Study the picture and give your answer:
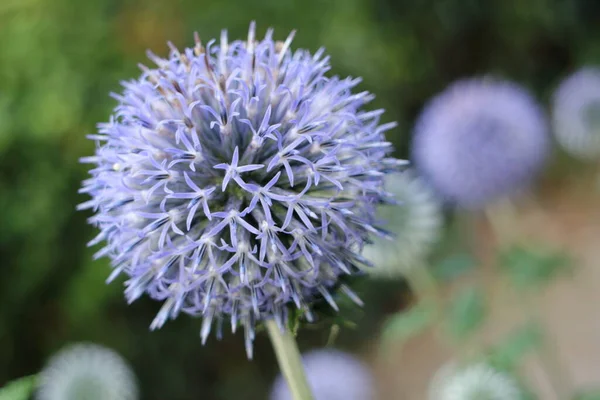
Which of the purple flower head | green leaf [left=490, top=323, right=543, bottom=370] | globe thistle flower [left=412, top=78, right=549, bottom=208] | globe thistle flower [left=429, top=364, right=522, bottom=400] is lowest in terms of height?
globe thistle flower [left=429, top=364, right=522, bottom=400]

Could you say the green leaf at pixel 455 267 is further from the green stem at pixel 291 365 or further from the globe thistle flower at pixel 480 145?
the green stem at pixel 291 365

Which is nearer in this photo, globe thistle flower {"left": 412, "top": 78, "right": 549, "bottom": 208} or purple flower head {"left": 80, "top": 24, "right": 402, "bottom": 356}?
purple flower head {"left": 80, "top": 24, "right": 402, "bottom": 356}

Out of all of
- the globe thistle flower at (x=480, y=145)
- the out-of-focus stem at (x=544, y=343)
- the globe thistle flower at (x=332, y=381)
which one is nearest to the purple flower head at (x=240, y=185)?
the out-of-focus stem at (x=544, y=343)

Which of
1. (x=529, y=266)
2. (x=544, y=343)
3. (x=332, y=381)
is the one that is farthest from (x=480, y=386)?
(x=332, y=381)

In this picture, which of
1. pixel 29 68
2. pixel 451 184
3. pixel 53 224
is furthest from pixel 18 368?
pixel 451 184

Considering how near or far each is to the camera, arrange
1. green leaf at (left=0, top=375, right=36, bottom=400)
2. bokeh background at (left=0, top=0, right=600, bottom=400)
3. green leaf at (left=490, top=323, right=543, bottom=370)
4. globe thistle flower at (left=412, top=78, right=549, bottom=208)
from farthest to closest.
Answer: bokeh background at (left=0, top=0, right=600, bottom=400), globe thistle flower at (left=412, top=78, right=549, bottom=208), green leaf at (left=490, top=323, right=543, bottom=370), green leaf at (left=0, top=375, right=36, bottom=400)

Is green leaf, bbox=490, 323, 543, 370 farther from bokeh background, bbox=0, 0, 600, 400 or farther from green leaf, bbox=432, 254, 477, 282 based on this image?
bokeh background, bbox=0, 0, 600, 400

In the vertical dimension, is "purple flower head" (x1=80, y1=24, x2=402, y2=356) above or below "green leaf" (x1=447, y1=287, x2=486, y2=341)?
above

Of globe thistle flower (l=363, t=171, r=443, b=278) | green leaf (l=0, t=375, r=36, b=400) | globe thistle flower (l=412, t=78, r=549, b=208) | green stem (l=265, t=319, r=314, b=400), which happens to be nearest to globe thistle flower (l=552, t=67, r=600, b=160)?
globe thistle flower (l=412, t=78, r=549, b=208)
